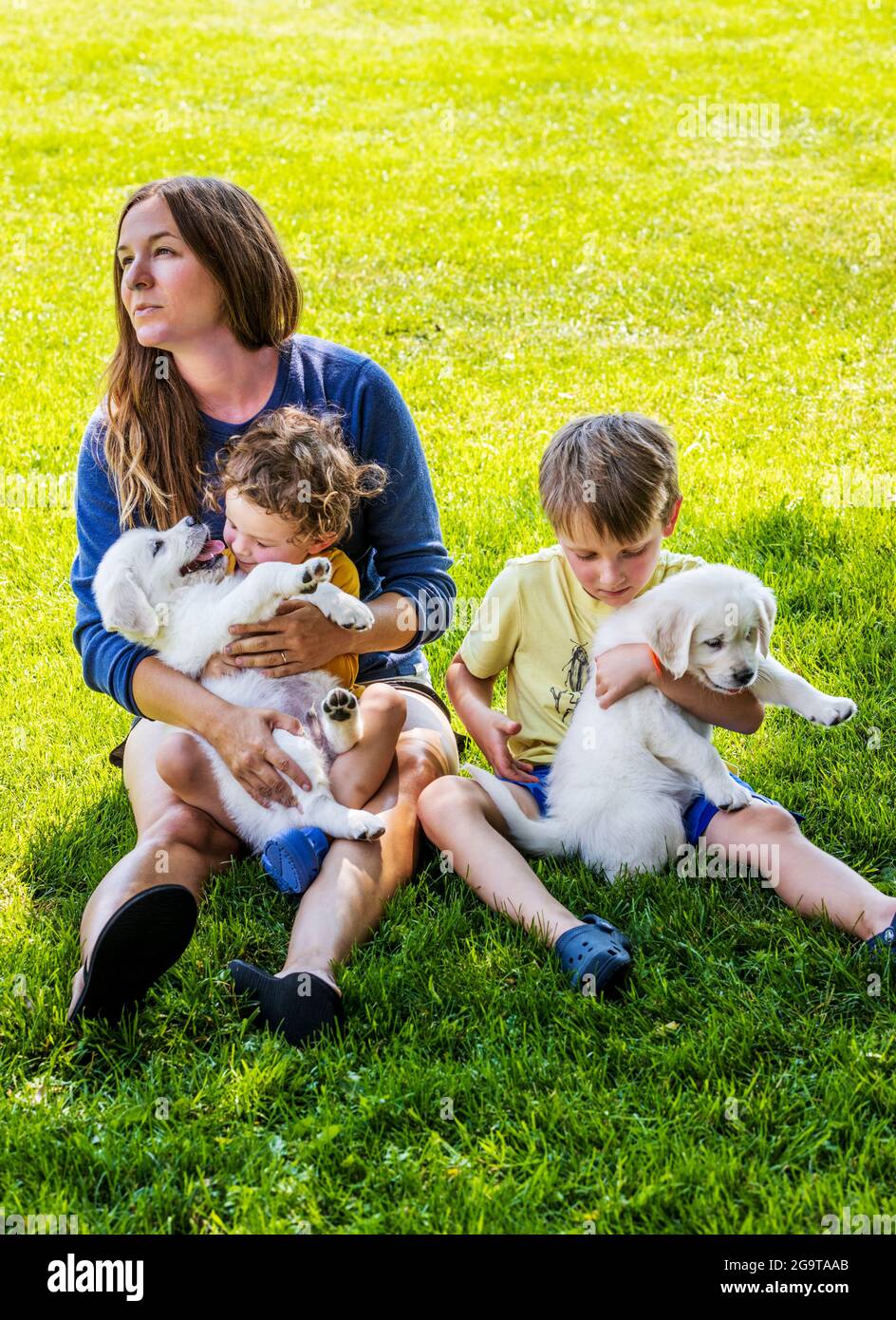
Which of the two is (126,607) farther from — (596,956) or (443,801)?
(596,956)

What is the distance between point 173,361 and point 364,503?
72cm

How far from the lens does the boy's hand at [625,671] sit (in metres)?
3.48

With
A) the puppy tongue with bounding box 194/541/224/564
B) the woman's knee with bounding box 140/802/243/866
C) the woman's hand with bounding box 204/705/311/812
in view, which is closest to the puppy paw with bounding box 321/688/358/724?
the woman's hand with bounding box 204/705/311/812

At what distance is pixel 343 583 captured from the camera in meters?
3.66

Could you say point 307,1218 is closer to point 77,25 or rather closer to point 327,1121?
point 327,1121

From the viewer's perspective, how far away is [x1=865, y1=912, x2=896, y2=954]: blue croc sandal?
122 inches

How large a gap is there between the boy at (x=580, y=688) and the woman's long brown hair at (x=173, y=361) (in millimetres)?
976

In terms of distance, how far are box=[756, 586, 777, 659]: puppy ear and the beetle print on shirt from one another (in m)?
0.59

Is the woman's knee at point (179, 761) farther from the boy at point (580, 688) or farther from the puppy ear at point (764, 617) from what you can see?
the puppy ear at point (764, 617)

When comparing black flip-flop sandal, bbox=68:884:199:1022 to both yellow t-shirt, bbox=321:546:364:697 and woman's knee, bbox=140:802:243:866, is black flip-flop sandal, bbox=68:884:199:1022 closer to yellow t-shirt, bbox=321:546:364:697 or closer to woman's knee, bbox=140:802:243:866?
woman's knee, bbox=140:802:243:866

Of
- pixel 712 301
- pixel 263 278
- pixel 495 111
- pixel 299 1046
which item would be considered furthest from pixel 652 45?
pixel 299 1046

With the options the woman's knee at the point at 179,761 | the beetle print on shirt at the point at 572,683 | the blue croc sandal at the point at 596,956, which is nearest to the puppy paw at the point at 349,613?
the woman's knee at the point at 179,761

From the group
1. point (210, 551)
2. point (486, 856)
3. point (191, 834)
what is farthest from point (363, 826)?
point (210, 551)

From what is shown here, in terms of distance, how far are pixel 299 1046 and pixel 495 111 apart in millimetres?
→ 13342
